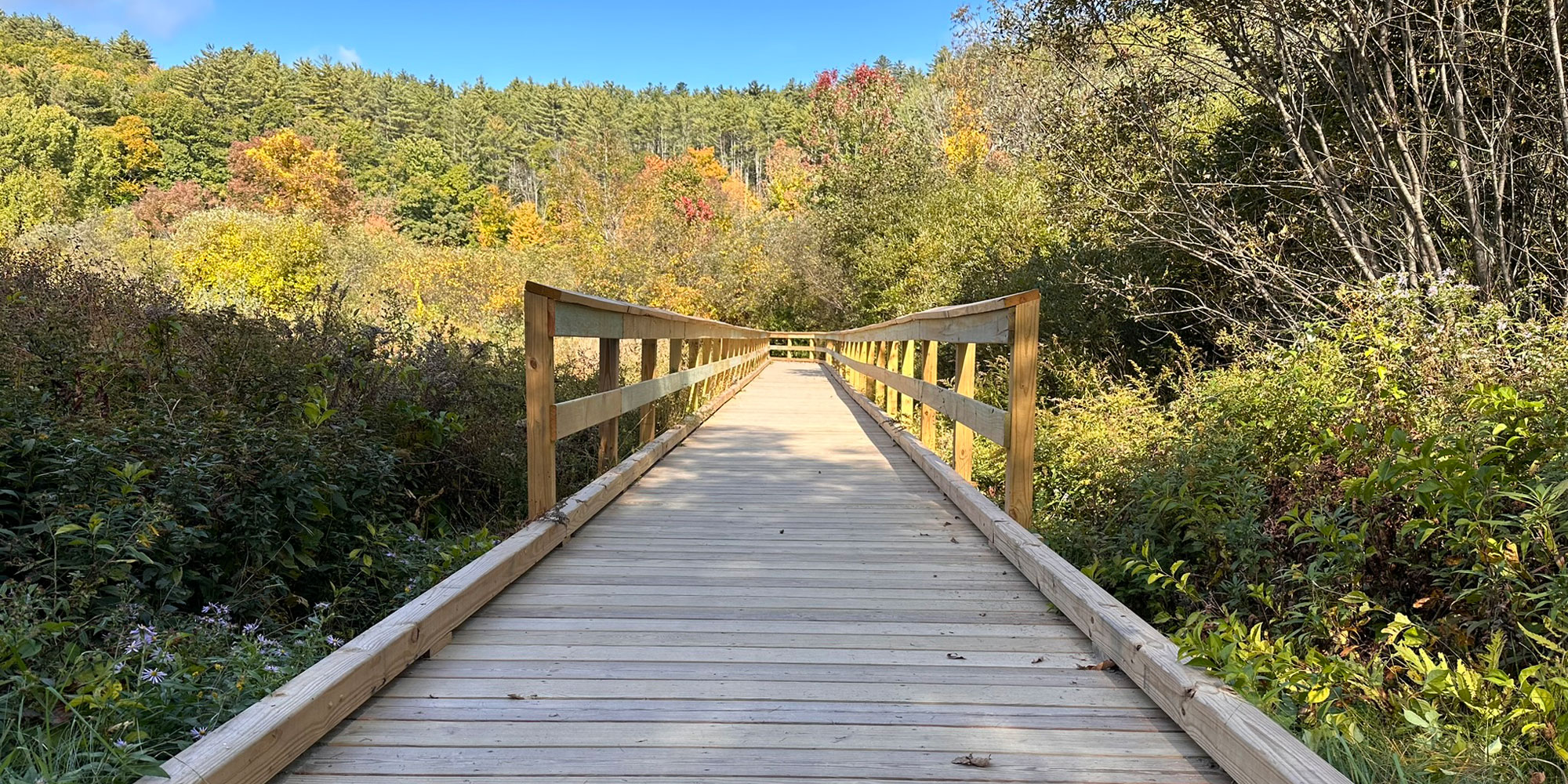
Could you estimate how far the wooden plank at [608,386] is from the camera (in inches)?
192

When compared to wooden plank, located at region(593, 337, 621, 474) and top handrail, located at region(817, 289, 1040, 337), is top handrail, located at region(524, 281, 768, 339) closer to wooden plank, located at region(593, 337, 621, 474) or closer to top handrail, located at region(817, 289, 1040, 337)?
wooden plank, located at region(593, 337, 621, 474)

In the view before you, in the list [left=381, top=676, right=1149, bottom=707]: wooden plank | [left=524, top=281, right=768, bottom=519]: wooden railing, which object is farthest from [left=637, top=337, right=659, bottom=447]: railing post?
[left=381, top=676, right=1149, bottom=707]: wooden plank

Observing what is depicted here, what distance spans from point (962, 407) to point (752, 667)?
258 cm

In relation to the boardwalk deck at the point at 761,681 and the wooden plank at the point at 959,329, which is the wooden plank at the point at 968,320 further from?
the boardwalk deck at the point at 761,681

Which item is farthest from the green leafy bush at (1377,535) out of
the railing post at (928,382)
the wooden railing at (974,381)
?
the railing post at (928,382)

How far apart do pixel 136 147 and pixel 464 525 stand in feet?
211

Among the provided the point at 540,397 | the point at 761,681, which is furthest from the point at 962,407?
the point at 761,681

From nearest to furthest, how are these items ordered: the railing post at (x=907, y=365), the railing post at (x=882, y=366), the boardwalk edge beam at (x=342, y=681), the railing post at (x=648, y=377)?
the boardwalk edge beam at (x=342, y=681), the railing post at (x=648, y=377), the railing post at (x=907, y=365), the railing post at (x=882, y=366)

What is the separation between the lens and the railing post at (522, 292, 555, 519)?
12.0 ft

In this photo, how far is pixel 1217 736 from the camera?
6.00ft

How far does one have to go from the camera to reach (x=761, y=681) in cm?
231

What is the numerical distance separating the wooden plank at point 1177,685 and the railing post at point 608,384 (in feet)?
7.80

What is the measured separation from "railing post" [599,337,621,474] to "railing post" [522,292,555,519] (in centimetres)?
88

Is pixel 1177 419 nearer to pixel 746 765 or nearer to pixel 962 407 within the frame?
pixel 962 407
